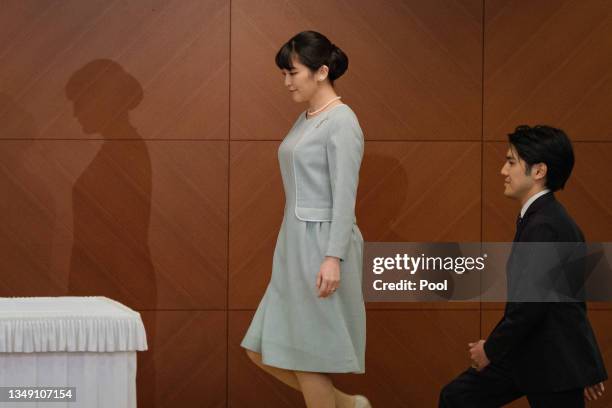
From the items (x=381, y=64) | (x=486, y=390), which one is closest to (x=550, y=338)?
(x=486, y=390)

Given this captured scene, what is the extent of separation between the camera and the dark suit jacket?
320 centimetres

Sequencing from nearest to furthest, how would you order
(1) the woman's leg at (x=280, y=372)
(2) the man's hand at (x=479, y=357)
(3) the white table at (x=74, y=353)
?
(3) the white table at (x=74, y=353)
(2) the man's hand at (x=479, y=357)
(1) the woman's leg at (x=280, y=372)

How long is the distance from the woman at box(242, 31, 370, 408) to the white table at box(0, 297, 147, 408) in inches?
28.7

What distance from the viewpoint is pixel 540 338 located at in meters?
3.25

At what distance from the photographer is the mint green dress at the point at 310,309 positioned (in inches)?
143

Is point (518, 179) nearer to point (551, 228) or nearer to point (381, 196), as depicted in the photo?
point (551, 228)

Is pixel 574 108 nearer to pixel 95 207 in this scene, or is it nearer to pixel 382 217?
pixel 382 217

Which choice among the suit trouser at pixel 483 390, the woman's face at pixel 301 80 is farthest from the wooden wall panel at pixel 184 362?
the suit trouser at pixel 483 390

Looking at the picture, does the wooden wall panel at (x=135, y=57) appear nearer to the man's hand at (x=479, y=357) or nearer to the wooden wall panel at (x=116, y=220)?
the wooden wall panel at (x=116, y=220)

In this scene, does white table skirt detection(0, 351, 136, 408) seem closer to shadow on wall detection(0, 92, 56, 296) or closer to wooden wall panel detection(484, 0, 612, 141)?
shadow on wall detection(0, 92, 56, 296)

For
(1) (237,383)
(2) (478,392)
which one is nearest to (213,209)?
(1) (237,383)

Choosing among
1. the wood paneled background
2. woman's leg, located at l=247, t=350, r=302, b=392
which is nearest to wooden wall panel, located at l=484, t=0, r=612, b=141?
the wood paneled background

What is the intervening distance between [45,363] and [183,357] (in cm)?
183

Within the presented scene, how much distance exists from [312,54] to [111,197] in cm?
148
